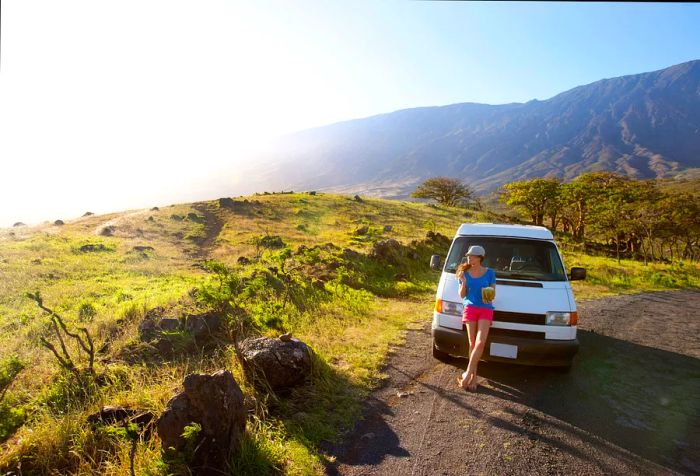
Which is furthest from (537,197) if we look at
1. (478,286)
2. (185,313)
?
(185,313)

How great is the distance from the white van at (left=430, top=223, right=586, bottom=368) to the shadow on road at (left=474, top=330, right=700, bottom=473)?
0.46m

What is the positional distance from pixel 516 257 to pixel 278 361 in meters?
4.39

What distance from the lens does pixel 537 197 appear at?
131ft

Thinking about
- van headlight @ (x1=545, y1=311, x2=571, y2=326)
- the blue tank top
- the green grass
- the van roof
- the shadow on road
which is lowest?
the green grass

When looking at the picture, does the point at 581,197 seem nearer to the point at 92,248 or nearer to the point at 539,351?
the point at 539,351

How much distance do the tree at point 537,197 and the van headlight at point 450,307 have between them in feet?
125

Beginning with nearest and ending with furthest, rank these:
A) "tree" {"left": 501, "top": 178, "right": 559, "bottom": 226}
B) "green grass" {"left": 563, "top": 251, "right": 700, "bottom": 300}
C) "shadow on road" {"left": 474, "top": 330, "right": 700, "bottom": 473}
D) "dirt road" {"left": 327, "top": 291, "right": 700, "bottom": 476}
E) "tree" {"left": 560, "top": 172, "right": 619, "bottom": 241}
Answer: "dirt road" {"left": 327, "top": 291, "right": 700, "bottom": 476} < "shadow on road" {"left": 474, "top": 330, "right": 700, "bottom": 473} < "green grass" {"left": 563, "top": 251, "right": 700, "bottom": 300} < "tree" {"left": 560, "top": 172, "right": 619, "bottom": 241} < "tree" {"left": 501, "top": 178, "right": 559, "bottom": 226}

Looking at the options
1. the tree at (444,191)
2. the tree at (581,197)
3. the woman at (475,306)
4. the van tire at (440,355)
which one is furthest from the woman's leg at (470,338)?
the tree at (444,191)

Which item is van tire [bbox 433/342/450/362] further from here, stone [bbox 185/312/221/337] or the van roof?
stone [bbox 185/312/221/337]

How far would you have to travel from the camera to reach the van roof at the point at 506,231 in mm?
6719

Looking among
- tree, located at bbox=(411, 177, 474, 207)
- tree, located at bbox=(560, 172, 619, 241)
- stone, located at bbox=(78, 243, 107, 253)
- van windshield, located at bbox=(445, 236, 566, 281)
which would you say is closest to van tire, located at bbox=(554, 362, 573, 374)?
van windshield, located at bbox=(445, 236, 566, 281)

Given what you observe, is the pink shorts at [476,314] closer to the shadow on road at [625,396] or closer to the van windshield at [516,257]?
the shadow on road at [625,396]

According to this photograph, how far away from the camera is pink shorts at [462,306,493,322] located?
514 cm

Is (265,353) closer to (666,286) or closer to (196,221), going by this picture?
(666,286)
